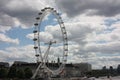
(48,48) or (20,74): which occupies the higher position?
(48,48)

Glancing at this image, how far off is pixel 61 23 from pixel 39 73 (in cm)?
2879

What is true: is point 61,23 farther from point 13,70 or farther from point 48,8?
point 13,70

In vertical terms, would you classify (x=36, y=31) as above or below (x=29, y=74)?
above

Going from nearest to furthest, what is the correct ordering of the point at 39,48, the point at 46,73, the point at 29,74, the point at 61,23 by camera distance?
the point at 39,48, the point at 61,23, the point at 46,73, the point at 29,74

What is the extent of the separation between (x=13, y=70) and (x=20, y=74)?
392cm

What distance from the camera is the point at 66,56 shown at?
457 ft

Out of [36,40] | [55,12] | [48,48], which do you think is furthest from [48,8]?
[48,48]

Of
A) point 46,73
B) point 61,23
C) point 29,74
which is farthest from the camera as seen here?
point 29,74

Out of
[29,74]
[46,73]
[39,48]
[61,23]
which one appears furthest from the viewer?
[29,74]

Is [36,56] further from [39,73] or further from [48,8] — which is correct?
[39,73]

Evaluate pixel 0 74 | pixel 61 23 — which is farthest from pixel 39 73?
pixel 61 23

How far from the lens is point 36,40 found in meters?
124

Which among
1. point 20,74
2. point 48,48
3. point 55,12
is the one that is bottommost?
point 20,74

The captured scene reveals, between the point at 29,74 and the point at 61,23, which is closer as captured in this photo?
the point at 61,23
